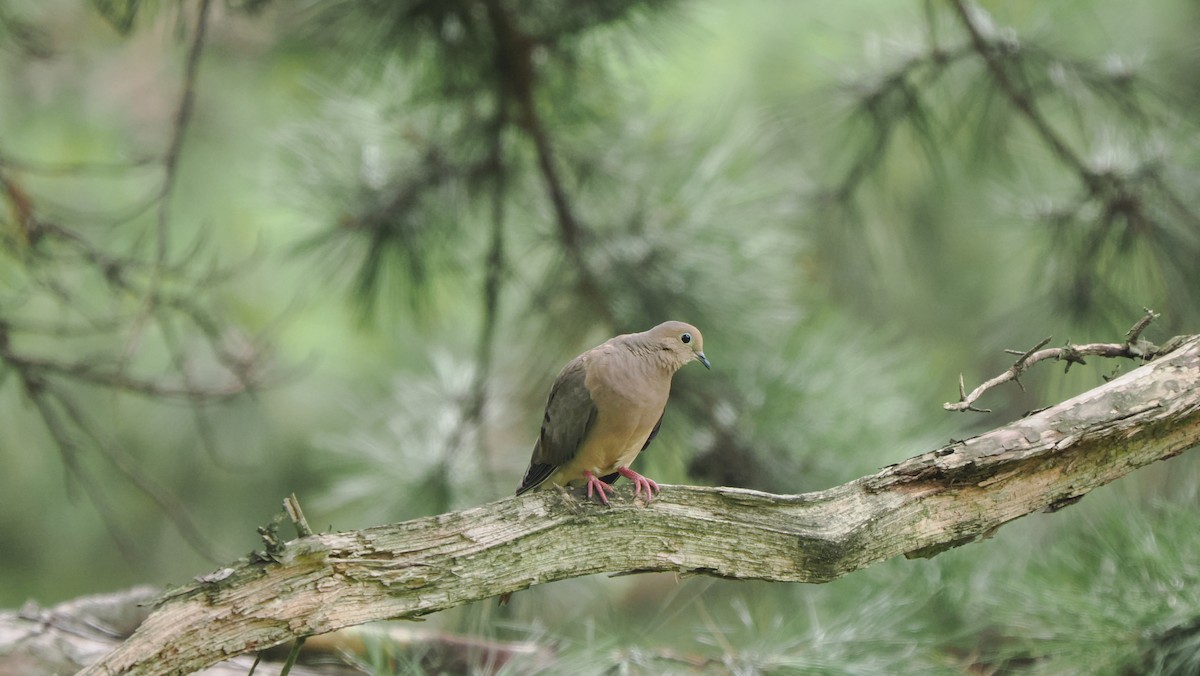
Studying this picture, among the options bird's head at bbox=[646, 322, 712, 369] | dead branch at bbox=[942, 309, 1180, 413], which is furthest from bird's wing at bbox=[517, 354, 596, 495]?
dead branch at bbox=[942, 309, 1180, 413]

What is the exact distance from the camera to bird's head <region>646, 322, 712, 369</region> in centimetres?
158

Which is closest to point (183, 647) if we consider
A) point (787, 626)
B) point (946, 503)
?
point (946, 503)

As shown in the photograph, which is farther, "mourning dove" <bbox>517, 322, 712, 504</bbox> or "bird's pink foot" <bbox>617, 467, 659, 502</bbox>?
"mourning dove" <bbox>517, 322, 712, 504</bbox>

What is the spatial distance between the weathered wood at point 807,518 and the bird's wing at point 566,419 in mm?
220

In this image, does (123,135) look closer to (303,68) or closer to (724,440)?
(303,68)

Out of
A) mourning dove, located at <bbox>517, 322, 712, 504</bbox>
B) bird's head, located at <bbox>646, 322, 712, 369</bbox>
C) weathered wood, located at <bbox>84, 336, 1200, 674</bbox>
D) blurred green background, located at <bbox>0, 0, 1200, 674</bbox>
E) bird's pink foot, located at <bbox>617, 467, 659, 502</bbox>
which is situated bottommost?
weathered wood, located at <bbox>84, 336, 1200, 674</bbox>

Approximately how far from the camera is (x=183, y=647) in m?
1.07

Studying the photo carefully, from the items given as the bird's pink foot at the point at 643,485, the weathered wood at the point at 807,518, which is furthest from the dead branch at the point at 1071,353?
the bird's pink foot at the point at 643,485

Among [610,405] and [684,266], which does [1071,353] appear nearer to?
[610,405]

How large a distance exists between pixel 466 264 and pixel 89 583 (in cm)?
288

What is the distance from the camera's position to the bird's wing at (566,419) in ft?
5.05

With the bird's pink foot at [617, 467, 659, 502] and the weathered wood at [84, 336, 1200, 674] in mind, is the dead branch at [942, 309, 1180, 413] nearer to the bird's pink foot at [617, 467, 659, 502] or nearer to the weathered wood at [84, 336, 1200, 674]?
the weathered wood at [84, 336, 1200, 674]

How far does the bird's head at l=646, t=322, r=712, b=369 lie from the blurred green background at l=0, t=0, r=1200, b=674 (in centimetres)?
44

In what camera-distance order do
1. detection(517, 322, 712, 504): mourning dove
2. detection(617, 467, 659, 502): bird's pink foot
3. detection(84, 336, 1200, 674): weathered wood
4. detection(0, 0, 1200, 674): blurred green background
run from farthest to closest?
1. detection(0, 0, 1200, 674): blurred green background
2. detection(517, 322, 712, 504): mourning dove
3. detection(617, 467, 659, 502): bird's pink foot
4. detection(84, 336, 1200, 674): weathered wood
